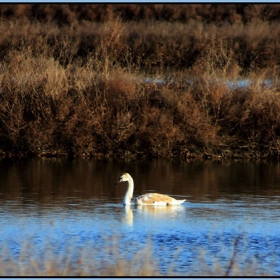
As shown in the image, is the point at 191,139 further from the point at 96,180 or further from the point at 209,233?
the point at 209,233

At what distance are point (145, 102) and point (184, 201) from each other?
7.40 metres

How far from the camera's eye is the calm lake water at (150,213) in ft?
44.4

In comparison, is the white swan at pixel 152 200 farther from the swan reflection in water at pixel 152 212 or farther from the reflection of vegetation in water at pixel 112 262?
the reflection of vegetation in water at pixel 112 262

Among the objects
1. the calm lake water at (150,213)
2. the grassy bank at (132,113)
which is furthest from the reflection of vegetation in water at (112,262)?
the grassy bank at (132,113)

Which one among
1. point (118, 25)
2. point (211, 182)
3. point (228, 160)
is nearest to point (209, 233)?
point (211, 182)

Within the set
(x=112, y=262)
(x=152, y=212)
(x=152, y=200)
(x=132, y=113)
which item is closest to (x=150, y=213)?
(x=152, y=212)

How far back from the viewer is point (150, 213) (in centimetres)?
1716

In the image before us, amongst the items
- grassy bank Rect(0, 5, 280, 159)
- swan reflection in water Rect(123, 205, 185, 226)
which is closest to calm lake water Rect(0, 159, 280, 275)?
swan reflection in water Rect(123, 205, 185, 226)

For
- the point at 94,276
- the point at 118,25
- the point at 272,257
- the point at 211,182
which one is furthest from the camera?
the point at 118,25

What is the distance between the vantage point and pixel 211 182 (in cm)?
2008

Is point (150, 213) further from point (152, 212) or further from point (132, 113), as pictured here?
point (132, 113)

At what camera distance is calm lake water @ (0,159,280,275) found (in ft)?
44.4

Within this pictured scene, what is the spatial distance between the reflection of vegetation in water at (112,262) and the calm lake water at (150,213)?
4 cm

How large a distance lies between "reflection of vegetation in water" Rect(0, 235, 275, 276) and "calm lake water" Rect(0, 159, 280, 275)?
4 cm
